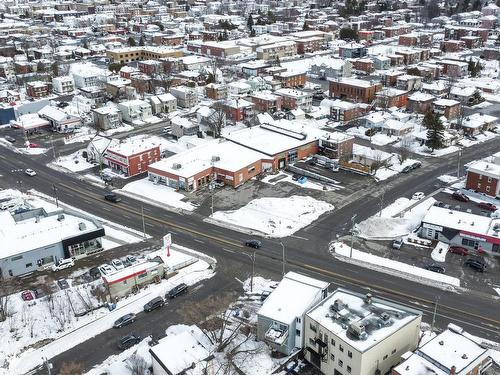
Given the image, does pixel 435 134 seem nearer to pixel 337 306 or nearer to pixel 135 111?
pixel 337 306

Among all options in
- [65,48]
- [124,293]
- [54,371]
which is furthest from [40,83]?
[54,371]

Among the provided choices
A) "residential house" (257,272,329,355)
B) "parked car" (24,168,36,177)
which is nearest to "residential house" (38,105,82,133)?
"parked car" (24,168,36,177)

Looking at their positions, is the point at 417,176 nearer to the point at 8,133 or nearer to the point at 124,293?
the point at 124,293

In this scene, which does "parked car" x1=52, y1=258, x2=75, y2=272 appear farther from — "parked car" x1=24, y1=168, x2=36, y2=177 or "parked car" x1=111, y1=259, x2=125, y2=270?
"parked car" x1=24, y1=168, x2=36, y2=177

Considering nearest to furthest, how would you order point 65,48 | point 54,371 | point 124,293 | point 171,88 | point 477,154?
point 54,371 < point 124,293 < point 477,154 < point 171,88 < point 65,48

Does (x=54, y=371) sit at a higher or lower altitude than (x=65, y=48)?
lower

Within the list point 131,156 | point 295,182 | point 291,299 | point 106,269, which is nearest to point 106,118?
point 131,156
